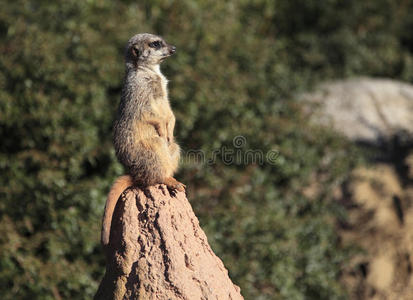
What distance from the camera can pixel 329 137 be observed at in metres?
8.64

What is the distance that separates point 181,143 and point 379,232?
2.89 metres

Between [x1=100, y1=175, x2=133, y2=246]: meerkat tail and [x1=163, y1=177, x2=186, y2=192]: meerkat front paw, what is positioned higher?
[x1=163, y1=177, x2=186, y2=192]: meerkat front paw

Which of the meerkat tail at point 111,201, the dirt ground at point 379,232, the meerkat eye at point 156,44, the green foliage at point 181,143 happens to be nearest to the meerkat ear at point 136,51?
the meerkat eye at point 156,44

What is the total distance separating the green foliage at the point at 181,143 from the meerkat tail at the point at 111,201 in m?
2.16

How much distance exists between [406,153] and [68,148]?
4665 mm

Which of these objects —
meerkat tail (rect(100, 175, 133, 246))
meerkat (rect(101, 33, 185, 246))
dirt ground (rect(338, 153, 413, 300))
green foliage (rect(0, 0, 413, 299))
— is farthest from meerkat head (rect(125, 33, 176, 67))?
dirt ground (rect(338, 153, 413, 300))

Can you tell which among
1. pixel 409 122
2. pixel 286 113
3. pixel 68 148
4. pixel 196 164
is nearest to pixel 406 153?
pixel 409 122

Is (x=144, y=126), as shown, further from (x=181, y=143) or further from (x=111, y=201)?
(x=181, y=143)

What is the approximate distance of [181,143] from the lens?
25.1 feet

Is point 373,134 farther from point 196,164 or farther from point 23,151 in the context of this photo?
point 23,151

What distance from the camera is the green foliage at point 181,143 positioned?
6223mm

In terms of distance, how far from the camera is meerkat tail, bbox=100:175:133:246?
391cm

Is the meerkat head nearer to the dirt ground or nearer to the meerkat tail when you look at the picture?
the meerkat tail

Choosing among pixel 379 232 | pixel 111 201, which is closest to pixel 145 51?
pixel 111 201
